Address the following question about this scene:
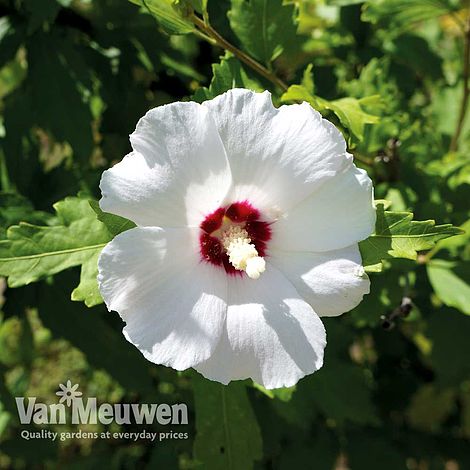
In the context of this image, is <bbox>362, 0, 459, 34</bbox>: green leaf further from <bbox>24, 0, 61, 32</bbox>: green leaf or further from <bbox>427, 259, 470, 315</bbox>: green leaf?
<bbox>24, 0, 61, 32</bbox>: green leaf

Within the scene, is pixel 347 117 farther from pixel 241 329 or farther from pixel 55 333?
pixel 55 333

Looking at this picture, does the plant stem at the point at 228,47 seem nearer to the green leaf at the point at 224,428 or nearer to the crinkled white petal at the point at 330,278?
the crinkled white petal at the point at 330,278

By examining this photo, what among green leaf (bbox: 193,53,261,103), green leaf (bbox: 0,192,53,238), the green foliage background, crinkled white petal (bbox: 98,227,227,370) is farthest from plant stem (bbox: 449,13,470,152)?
green leaf (bbox: 0,192,53,238)

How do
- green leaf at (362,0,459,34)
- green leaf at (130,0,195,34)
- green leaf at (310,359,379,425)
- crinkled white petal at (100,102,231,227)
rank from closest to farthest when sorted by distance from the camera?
crinkled white petal at (100,102,231,227) → green leaf at (130,0,195,34) → green leaf at (362,0,459,34) → green leaf at (310,359,379,425)

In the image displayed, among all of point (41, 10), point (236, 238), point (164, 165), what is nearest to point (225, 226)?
point (236, 238)

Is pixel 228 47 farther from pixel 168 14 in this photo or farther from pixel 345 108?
pixel 345 108

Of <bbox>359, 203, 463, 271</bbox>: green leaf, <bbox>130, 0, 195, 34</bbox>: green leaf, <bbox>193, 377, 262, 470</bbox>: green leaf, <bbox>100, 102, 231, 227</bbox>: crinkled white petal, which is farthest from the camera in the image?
<bbox>193, 377, 262, 470</bbox>: green leaf

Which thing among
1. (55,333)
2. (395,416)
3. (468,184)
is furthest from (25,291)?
(395,416)
